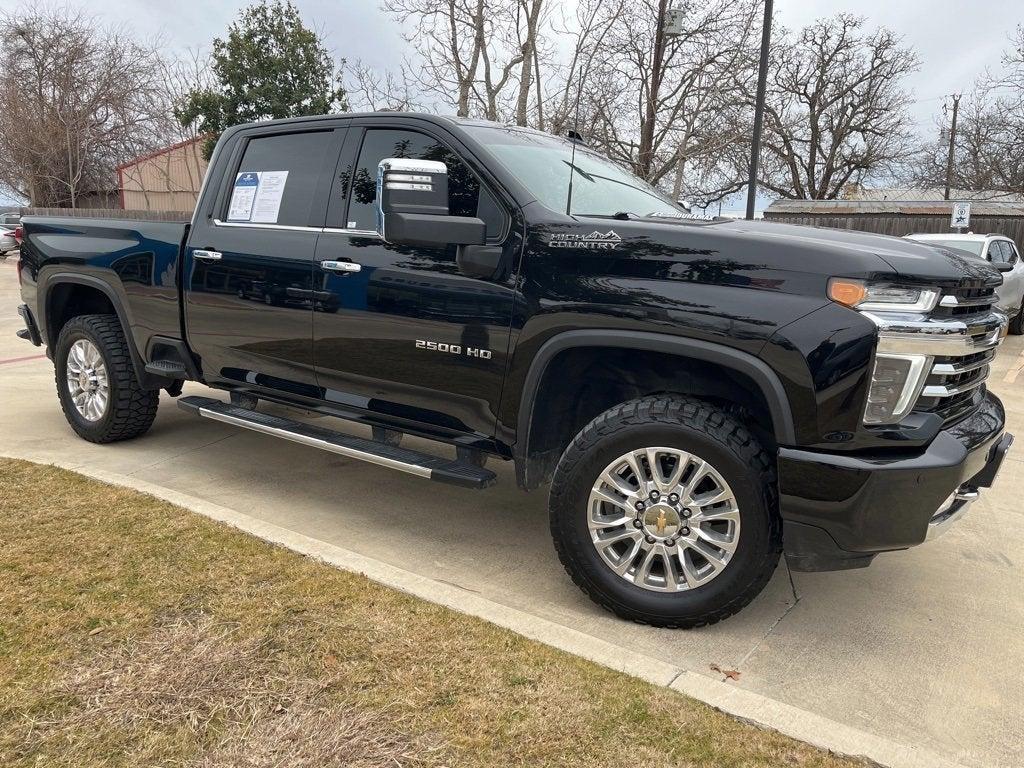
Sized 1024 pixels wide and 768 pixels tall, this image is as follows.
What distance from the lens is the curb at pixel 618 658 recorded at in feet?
7.86

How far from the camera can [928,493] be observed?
275 centimetres

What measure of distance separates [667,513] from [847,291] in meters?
1.03

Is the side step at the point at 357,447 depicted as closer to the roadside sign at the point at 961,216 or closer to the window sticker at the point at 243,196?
the window sticker at the point at 243,196

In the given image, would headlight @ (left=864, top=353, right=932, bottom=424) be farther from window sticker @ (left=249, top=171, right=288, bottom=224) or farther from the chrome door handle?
window sticker @ (left=249, top=171, right=288, bottom=224)

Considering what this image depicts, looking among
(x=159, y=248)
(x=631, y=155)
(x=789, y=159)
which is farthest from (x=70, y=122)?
(x=159, y=248)

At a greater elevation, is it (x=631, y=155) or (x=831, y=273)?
(x=631, y=155)

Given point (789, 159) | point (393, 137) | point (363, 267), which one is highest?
point (789, 159)

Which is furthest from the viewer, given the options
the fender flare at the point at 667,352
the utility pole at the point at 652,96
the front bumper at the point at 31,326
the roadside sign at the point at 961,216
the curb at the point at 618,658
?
the roadside sign at the point at 961,216

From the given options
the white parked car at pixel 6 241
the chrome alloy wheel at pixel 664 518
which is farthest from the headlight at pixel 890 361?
the white parked car at pixel 6 241

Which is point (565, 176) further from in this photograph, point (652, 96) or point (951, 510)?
point (652, 96)

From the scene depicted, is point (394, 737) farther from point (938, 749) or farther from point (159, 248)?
point (159, 248)

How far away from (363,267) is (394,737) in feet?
7.17

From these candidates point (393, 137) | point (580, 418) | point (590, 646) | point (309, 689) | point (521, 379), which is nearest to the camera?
point (309, 689)

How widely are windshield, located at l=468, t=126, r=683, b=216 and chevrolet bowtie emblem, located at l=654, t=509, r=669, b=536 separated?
53.4 inches
